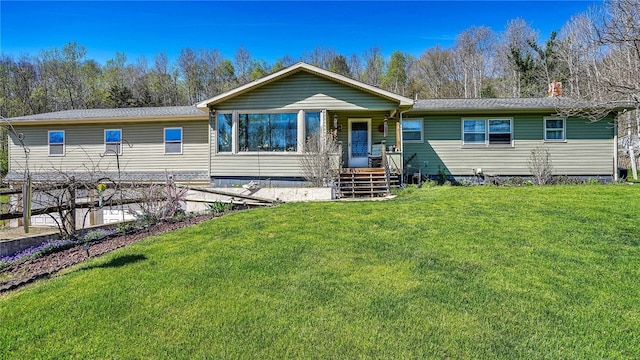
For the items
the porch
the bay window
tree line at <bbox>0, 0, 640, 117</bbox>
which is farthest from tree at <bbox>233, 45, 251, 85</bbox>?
the porch

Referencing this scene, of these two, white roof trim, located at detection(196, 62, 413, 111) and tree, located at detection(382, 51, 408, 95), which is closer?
white roof trim, located at detection(196, 62, 413, 111)

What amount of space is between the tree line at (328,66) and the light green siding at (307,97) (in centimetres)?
1794

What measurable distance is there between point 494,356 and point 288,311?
5.85 ft

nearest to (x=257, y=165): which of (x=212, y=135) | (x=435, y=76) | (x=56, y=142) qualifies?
(x=212, y=135)

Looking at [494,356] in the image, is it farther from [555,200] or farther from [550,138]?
[550,138]

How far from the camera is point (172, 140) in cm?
1606

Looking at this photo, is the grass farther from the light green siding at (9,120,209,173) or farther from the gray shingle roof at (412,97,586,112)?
the light green siding at (9,120,209,173)

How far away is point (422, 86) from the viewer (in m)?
38.8

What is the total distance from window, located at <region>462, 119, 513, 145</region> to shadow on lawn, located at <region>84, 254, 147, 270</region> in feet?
43.3

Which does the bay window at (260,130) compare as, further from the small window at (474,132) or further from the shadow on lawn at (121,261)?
the shadow on lawn at (121,261)

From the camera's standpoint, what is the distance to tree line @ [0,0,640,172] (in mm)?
27859

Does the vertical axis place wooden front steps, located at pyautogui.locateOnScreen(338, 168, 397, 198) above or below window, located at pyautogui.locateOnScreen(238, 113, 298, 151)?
below

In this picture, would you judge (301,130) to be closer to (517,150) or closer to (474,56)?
(517,150)

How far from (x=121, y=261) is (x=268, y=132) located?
30.1ft
